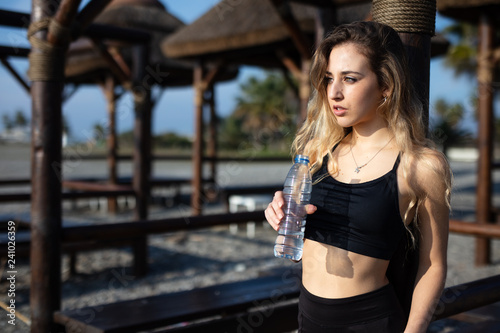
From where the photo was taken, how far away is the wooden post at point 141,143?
538 centimetres

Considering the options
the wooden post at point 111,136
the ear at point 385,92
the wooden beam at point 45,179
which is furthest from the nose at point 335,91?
the wooden post at point 111,136

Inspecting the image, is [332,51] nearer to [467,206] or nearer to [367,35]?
[367,35]

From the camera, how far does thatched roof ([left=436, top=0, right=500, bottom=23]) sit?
531cm

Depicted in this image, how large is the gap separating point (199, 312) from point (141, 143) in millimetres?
3326

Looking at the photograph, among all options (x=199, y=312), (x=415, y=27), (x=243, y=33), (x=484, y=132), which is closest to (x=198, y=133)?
(x=243, y=33)

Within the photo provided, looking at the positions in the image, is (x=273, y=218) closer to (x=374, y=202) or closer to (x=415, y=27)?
(x=374, y=202)

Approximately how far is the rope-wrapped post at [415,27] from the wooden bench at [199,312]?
143cm

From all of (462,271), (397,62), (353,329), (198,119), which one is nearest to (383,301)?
(353,329)

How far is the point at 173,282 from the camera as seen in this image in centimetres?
514

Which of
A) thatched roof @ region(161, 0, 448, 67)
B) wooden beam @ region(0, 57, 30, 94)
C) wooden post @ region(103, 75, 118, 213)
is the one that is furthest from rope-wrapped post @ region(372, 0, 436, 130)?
wooden post @ region(103, 75, 118, 213)

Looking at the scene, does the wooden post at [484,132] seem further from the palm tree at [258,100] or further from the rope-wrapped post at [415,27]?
the palm tree at [258,100]

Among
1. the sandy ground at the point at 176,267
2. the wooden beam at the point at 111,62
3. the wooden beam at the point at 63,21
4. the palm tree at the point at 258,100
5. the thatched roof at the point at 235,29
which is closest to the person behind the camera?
the wooden beam at the point at 63,21

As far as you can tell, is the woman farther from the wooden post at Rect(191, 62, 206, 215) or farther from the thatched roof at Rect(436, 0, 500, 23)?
the wooden post at Rect(191, 62, 206, 215)

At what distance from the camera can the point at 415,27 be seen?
1.56 m
